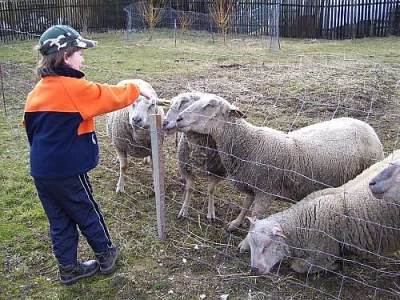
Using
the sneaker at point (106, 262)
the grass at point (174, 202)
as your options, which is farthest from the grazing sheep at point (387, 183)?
the sneaker at point (106, 262)

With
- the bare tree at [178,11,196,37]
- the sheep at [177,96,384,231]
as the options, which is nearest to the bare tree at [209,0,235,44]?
the bare tree at [178,11,196,37]

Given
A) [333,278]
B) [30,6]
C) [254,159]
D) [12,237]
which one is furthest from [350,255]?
[30,6]

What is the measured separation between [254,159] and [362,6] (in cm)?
1452

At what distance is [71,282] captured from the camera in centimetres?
346

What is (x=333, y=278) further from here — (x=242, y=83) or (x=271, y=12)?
(x=271, y=12)

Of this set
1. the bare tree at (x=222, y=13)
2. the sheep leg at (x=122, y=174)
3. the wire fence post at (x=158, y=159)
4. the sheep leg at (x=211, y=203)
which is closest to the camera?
the wire fence post at (x=158, y=159)

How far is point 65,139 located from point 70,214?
605 mm

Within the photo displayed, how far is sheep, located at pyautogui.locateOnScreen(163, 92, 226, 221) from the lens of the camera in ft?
13.6

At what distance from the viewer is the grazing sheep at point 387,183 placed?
3199 millimetres

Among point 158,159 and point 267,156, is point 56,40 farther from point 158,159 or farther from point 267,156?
point 267,156

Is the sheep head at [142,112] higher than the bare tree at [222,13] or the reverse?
the reverse

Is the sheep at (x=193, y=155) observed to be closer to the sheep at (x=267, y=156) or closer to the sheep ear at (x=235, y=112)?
the sheep at (x=267, y=156)

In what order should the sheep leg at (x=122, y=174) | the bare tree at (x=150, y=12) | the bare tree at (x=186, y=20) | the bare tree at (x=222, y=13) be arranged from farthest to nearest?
the bare tree at (x=186, y=20)
the bare tree at (x=150, y=12)
the bare tree at (x=222, y=13)
the sheep leg at (x=122, y=174)

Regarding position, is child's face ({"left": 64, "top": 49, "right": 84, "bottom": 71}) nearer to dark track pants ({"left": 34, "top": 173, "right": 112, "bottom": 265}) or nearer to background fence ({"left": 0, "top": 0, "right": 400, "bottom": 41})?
dark track pants ({"left": 34, "top": 173, "right": 112, "bottom": 265})
